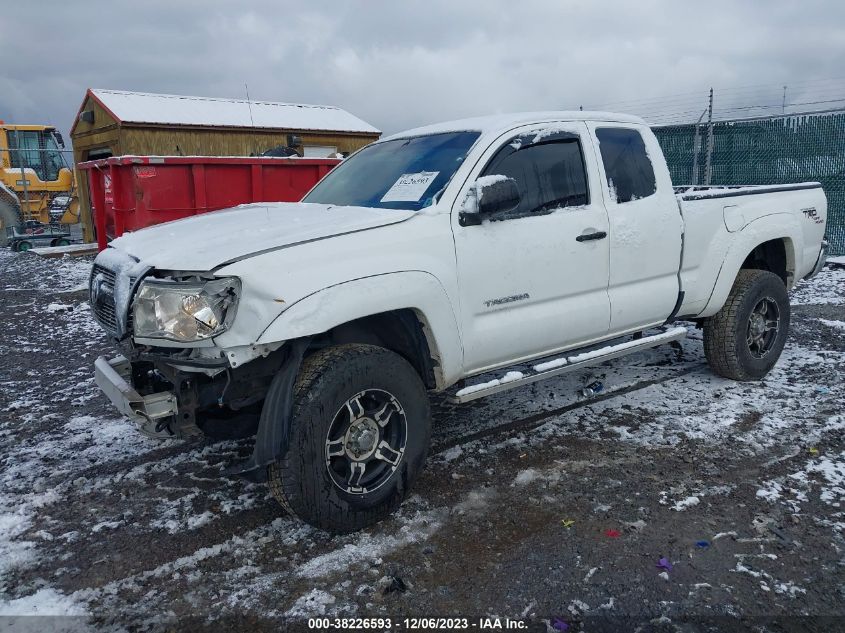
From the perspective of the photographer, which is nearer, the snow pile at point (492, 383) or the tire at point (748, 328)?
the snow pile at point (492, 383)

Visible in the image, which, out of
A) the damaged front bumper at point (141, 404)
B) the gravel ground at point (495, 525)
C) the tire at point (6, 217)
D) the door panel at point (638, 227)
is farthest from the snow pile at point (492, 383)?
the tire at point (6, 217)

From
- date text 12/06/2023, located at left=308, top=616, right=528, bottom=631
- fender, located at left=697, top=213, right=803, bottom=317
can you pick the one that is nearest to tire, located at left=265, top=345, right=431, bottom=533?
date text 12/06/2023, located at left=308, top=616, right=528, bottom=631

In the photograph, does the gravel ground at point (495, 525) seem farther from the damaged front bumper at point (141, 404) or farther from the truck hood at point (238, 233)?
the truck hood at point (238, 233)

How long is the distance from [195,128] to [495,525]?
15.3m

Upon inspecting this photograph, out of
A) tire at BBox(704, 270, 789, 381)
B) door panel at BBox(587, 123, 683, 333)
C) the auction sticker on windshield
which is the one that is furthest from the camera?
tire at BBox(704, 270, 789, 381)

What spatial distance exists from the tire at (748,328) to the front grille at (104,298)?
4239 mm

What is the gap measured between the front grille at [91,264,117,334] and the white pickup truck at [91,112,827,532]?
0.02 metres

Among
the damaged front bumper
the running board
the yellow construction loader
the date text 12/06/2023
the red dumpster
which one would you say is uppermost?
the yellow construction loader

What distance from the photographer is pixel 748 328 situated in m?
5.28

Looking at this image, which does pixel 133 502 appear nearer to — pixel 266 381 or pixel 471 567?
pixel 266 381

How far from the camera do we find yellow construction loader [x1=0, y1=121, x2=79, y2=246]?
1803 centimetres

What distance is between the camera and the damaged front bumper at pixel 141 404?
299 cm

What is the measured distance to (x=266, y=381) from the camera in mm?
3248

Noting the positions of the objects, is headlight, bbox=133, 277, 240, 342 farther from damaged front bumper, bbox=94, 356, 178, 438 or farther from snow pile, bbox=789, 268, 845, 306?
snow pile, bbox=789, 268, 845, 306
